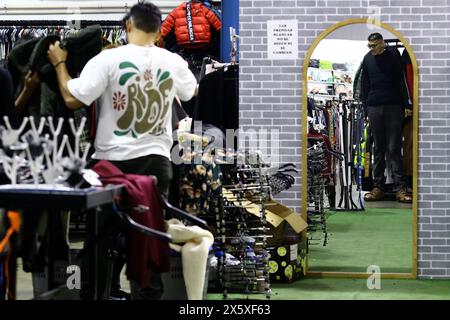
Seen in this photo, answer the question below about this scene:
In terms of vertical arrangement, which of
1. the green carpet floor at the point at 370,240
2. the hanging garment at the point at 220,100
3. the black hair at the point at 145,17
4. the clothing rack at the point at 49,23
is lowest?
the green carpet floor at the point at 370,240

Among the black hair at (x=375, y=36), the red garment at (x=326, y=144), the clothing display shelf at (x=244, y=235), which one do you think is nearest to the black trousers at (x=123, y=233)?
the clothing display shelf at (x=244, y=235)

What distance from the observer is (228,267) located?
600 cm

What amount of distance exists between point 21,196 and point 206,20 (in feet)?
15.7

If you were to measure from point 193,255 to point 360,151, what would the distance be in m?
2.43

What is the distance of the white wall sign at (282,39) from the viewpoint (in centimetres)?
677

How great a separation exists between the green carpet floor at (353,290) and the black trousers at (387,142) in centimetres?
75

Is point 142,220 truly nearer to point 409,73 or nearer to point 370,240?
point 370,240

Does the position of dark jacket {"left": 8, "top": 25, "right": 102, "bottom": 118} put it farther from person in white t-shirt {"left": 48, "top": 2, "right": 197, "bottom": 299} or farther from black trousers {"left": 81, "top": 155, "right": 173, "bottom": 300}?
black trousers {"left": 81, "top": 155, "right": 173, "bottom": 300}

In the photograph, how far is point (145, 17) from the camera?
452 cm

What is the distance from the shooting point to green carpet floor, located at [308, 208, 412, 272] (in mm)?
6688

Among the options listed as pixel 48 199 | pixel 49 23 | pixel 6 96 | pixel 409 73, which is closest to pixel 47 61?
pixel 6 96

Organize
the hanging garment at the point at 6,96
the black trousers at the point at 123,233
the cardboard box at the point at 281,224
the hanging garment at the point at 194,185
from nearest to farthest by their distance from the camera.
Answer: the black trousers at the point at 123,233 → the hanging garment at the point at 6,96 → the hanging garment at the point at 194,185 → the cardboard box at the point at 281,224

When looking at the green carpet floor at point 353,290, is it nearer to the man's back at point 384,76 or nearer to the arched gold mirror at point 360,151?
the arched gold mirror at point 360,151

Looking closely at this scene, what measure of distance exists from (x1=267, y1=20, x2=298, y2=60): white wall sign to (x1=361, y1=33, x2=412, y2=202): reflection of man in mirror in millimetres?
556
